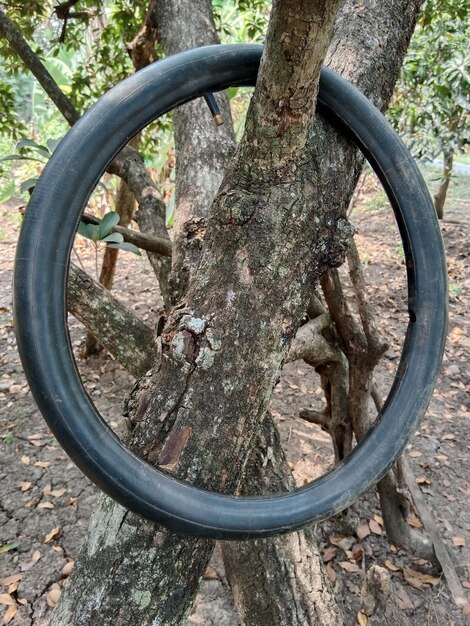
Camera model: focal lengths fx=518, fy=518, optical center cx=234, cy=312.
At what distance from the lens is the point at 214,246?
88 cm

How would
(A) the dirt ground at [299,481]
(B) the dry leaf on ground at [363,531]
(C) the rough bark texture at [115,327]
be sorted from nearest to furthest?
(C) the rough bark texture at [115,327]
(A) the dirt ground at [299,481]
(B) the dry leaf on ground at [363,531]

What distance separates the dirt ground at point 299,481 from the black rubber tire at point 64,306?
1.08 m

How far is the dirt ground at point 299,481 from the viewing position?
1729 mm

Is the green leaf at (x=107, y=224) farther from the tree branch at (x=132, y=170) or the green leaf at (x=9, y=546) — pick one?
the green leaf at (x=9, y=546)

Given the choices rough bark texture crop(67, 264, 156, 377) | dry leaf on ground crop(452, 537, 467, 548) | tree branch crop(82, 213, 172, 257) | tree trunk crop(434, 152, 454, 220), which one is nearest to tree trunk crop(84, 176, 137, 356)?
tree branch crop(82, 213, 172, 257)

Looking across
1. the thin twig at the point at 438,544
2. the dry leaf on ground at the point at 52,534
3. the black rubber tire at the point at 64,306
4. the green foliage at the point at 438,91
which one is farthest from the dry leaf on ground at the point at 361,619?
the green foliage at the point at 438,91

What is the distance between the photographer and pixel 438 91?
335 cm

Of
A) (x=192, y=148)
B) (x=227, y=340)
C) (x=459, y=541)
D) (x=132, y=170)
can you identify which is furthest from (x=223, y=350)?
(x=459, y=541)

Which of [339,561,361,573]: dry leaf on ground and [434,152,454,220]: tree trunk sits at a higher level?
[434,152,454,220]: tree trunk

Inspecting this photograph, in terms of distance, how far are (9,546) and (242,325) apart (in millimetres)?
1554

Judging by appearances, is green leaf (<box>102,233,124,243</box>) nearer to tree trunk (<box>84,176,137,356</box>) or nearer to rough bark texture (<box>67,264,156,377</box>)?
rough bark texture (<box>67,264,156,377</box>)

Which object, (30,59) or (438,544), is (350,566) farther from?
(30,59)

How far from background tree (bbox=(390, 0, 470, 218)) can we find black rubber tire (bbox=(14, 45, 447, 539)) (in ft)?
8.87

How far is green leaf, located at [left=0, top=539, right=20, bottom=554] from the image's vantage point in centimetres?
185
